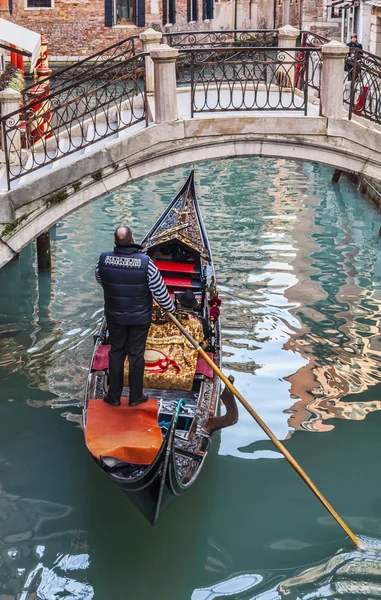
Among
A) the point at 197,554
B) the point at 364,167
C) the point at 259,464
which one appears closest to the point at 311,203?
the point at 364,167

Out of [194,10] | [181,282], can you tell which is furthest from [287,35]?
[194,10]

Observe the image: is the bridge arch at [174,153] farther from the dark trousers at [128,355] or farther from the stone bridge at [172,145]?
the dark trousers at [128,355]

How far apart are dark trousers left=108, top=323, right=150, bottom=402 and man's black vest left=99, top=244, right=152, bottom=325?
73mm

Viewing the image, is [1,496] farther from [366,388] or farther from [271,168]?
[271,168]

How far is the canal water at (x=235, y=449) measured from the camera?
4848 mm

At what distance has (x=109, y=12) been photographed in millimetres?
22422

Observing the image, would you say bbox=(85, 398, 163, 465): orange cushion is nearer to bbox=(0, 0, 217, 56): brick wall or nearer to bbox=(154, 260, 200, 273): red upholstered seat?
bbox=(154, 260, 200, 273): red upholstered seat

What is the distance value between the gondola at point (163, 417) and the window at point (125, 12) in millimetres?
17124

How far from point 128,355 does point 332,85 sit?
273cm

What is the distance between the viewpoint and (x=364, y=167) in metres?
6.94

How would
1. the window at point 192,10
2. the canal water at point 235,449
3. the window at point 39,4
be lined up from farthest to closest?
1. the window at point 192,10
2. the window at point 39,4
3. the canal water at point 235,449

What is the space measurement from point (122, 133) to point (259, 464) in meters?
2.64


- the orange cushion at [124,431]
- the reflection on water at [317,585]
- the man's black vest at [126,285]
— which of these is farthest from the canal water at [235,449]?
the man's black vest at [126,285]

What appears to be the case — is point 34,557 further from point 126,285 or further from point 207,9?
point 207,9
